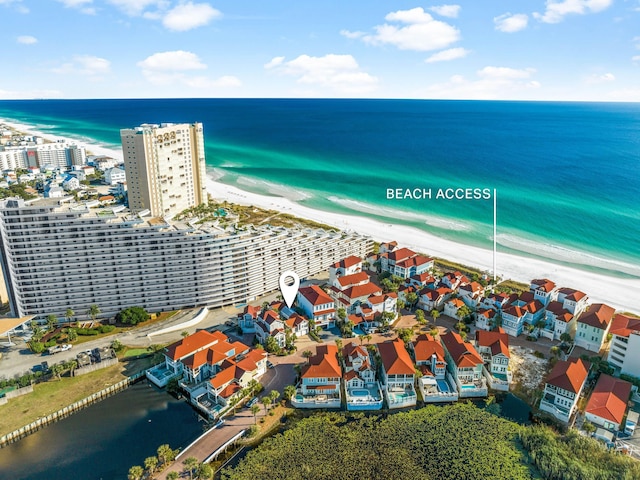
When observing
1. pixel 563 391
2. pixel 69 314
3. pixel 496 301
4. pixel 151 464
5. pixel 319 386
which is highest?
pixel 69 314

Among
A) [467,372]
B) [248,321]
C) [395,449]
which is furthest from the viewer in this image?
[248,321]

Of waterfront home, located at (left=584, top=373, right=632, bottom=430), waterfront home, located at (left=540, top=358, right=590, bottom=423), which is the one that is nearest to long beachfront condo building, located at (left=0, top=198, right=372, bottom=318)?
waterfront home, located at (left=540, top=358, right=590, bottom=423)

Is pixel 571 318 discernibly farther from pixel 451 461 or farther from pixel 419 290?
pixel 451 461

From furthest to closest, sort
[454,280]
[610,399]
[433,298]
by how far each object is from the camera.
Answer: [454,280] → [433,298] → [610,399]

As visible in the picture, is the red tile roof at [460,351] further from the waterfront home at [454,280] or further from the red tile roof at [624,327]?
the waterfront home at [454,280]

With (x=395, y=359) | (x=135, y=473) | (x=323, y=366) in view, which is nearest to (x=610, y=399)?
(x=395, y=359)

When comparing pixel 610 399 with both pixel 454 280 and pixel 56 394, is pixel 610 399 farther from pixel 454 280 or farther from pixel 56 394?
pixel 56 394

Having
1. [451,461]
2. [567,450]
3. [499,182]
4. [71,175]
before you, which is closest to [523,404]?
[567,450]

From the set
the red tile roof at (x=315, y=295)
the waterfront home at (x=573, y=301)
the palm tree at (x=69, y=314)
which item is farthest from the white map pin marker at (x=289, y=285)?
the waterfront home at (x=573, y=301)

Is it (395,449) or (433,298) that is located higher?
(433,298)
